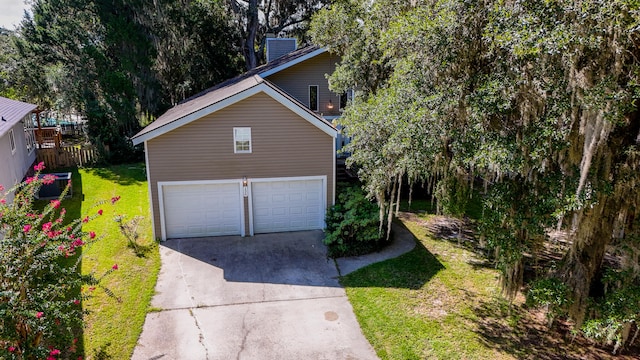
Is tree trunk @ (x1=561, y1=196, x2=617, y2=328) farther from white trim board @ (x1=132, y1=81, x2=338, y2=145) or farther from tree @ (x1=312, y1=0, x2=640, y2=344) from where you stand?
white trim board @ (x1=132, y1=81, x2=338, y2=145)

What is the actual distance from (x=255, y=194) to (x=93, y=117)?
45.0ft

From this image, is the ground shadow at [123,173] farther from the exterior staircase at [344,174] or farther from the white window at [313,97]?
the exterior staircase at [344,174]

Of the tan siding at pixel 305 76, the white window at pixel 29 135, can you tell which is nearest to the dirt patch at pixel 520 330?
the tan siding at pixel 305 76

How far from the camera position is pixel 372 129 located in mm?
9875

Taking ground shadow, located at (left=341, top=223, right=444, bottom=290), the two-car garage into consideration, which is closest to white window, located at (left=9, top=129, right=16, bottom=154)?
the two-car garage

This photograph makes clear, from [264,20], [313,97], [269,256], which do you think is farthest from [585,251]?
[264,20]

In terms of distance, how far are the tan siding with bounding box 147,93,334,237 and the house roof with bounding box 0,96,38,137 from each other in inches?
202

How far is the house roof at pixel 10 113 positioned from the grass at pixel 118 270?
3.38m

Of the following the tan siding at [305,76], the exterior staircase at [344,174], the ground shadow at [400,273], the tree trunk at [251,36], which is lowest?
the ground shadow at [400,273]

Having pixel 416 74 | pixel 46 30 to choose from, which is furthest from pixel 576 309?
pixel 46 30

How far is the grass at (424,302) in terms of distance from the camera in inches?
296

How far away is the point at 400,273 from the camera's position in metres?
10.3

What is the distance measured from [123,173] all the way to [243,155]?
36.3ft

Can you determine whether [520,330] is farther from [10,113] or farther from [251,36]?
[251,36]
